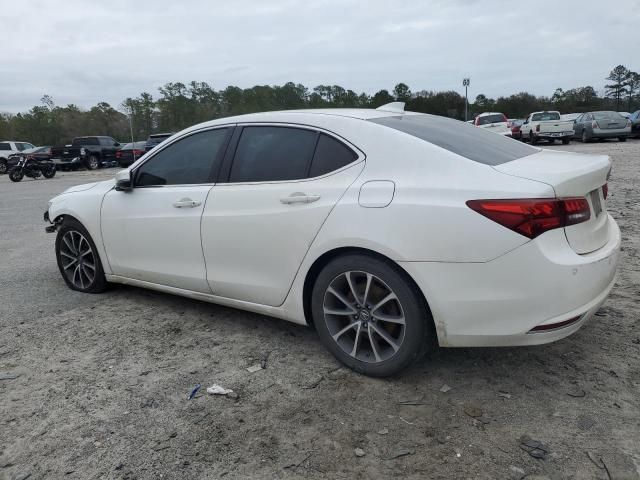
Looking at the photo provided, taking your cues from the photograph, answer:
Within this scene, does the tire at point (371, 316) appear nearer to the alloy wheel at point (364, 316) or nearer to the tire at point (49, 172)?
the alloy wheel at point (364, 316)

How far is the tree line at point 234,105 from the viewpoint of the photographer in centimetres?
6172

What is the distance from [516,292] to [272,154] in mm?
1776

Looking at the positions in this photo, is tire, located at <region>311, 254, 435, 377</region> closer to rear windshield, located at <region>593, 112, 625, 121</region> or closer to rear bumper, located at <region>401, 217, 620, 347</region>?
rear bumper, located at <region>401, 217, 620, 347</region>

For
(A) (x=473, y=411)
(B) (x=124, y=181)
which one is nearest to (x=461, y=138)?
(A) (x=473, y=411)

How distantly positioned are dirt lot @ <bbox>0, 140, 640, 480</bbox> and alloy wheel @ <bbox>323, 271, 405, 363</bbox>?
Result: 0.19 metres

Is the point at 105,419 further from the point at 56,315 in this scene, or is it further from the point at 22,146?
the point at 22,146

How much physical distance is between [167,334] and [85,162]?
2739 cm

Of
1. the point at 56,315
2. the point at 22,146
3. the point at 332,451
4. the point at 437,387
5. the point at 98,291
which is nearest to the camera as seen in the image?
the point at 332,451

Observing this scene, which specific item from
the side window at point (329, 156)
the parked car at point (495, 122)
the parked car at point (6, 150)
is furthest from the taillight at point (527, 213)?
the parked car at point (6, 150)

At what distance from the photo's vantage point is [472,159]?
2.90 m

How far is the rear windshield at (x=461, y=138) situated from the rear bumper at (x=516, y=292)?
62 cm

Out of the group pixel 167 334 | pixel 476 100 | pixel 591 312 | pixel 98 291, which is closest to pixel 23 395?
pixel 167 334

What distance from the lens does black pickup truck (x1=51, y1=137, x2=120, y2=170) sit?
2778 cm

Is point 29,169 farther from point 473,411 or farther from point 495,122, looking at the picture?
point 473,411
